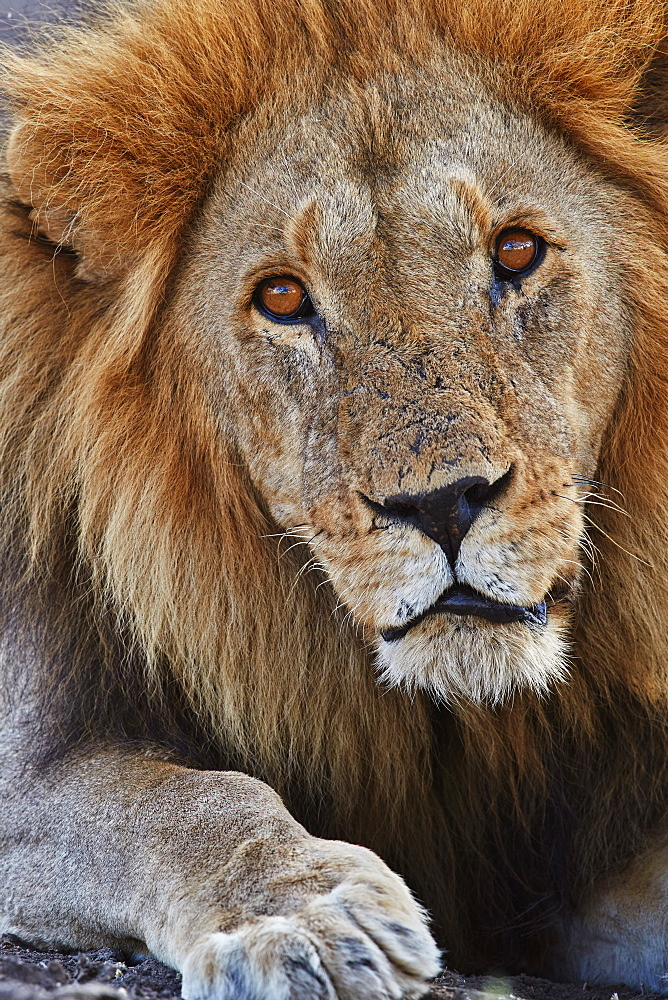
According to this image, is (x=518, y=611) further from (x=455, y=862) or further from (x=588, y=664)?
(x=455, y=862)

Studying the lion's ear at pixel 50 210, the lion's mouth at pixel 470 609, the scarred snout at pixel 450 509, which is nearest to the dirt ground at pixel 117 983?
the lion's mouth at pixel 470 609

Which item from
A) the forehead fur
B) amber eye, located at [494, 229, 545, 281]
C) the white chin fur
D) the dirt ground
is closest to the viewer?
the dirt ground

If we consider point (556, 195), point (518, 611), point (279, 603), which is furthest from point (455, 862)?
point (556, 195)

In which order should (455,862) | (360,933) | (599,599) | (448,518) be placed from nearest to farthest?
(360,933), (448,518), (599,599), (455,862)

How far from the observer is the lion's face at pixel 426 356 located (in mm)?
2506

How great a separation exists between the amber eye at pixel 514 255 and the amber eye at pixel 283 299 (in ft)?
1.43

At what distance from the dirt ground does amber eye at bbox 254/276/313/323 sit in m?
1.44

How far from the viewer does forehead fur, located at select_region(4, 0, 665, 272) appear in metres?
2.88

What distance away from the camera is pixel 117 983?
2.47m

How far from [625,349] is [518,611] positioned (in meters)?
0.74

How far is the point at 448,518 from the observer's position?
2.42m

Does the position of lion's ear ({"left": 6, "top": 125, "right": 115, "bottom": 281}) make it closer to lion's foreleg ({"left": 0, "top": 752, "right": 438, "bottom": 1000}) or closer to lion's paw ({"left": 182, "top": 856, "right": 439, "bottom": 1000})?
lion's foreleg ({"left": 0, "top": 752, "right": 438, "bottom": 1000})

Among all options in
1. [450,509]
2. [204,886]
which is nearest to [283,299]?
[450,509]

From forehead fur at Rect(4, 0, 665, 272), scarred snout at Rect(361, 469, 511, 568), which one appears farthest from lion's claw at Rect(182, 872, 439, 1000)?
forehead fur at Rect(4, 0, 665, 272)
